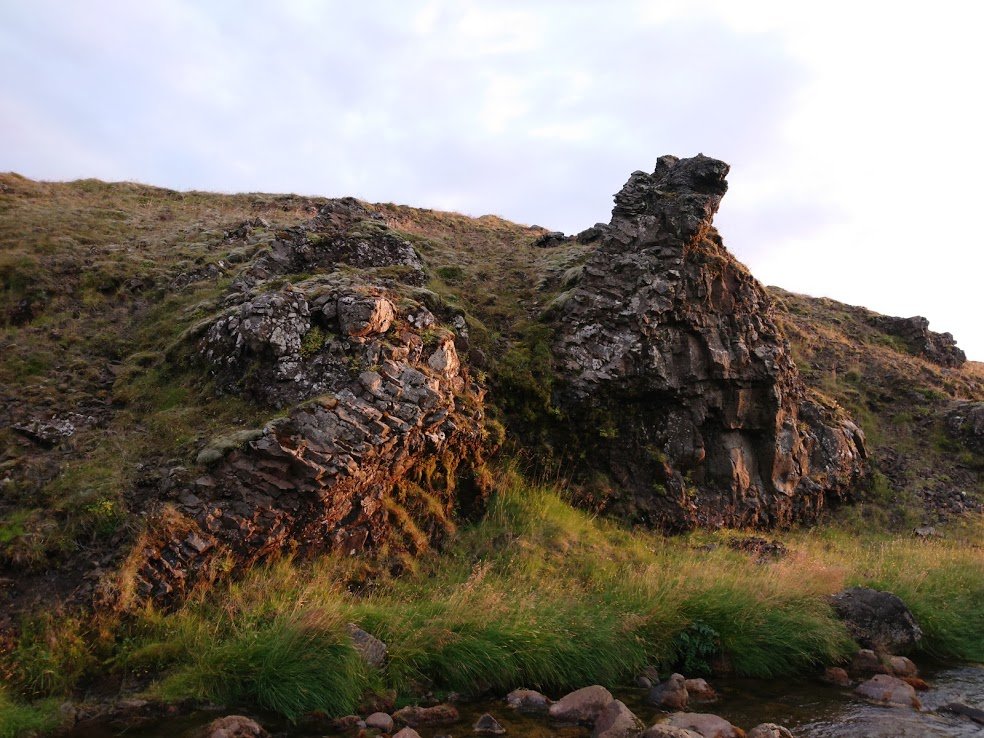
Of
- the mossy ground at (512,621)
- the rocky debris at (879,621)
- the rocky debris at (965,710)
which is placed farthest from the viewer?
the rocky debris at (879,621)

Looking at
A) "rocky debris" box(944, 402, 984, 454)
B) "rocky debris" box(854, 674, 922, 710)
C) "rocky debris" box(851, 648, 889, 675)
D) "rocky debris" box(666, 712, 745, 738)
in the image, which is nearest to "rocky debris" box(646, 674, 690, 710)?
"rocky debris" box(666, 712, 745, 738)

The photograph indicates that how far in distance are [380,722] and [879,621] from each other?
9578 millimetres

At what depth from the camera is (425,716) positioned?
27.0 ft

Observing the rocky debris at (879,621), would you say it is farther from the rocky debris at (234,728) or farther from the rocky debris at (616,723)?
the rocky debris at (234,728)

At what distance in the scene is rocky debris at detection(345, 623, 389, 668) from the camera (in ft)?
28.8

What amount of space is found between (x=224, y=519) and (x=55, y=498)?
2696mm

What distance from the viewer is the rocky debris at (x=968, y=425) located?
80.0 ft

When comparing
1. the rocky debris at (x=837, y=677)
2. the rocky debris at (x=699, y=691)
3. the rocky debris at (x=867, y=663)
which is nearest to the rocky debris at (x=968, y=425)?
the rocky debris at (x=867, y=663)

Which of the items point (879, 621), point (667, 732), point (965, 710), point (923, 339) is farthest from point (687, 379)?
point (923, 339)

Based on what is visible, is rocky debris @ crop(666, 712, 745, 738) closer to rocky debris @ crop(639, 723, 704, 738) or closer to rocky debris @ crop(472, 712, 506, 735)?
rocky debris @ crop(639, 723, 704, 738)

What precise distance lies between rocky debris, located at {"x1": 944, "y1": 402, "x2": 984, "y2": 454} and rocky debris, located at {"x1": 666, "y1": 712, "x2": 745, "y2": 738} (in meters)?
22.3

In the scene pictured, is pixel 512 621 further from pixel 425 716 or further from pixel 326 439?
pixel 326 439

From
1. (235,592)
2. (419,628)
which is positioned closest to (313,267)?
(235,592)

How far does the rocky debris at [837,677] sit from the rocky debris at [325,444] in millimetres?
7444
